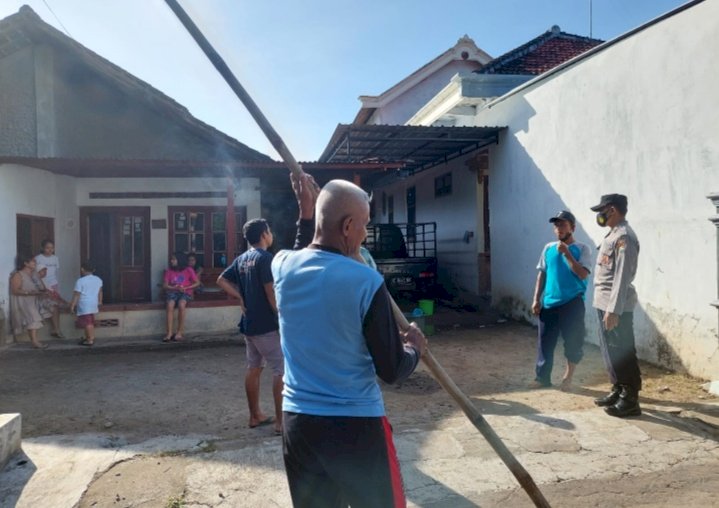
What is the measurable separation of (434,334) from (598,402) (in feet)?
14.3

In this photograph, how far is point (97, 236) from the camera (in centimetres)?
1098

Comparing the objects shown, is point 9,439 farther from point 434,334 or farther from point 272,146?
point 434,334

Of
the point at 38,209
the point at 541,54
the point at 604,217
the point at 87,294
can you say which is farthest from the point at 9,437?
the point at 541,54

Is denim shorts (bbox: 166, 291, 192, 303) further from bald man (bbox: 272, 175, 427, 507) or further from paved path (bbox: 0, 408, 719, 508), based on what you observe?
bald man (bbox: 272, 175, 427, 507)

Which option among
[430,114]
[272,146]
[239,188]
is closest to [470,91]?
[430,114]

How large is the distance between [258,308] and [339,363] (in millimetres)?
2526

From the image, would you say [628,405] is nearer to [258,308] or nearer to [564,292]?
[564,292]

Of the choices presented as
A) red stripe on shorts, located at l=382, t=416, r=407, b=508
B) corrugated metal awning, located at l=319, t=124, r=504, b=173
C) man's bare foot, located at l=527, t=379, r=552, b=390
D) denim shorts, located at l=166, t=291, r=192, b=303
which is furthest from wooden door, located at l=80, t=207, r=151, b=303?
red stripe on shorts, located at l=382, t=416, r=407, b=508

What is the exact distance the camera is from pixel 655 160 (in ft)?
20.6

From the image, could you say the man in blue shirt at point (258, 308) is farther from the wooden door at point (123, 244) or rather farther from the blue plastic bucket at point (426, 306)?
the wooden door at point (123, 244)

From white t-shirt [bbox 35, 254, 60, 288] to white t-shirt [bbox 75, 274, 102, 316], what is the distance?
618 mm

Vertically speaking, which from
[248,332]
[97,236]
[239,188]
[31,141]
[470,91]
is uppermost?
[470,91]

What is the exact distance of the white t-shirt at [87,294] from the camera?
8.41 m

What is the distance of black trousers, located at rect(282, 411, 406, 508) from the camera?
5.89 ft
